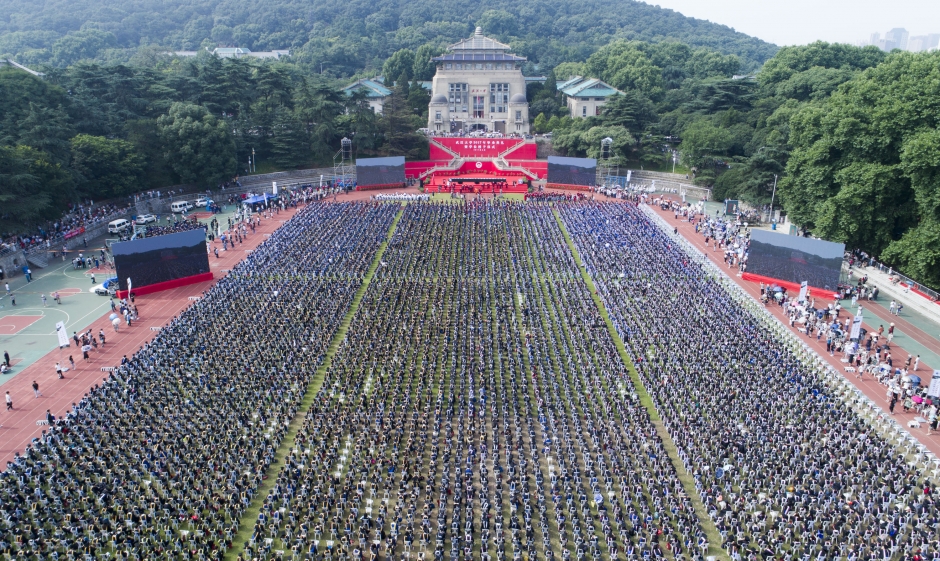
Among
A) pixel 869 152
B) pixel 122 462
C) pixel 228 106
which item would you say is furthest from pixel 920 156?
pixel 228 106

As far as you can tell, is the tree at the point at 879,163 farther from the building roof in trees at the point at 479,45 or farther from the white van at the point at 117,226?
the building roof in trees at the point at 479,45

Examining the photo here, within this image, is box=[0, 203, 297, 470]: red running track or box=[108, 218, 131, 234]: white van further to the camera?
box=[108, 218, 131, 234]: white van

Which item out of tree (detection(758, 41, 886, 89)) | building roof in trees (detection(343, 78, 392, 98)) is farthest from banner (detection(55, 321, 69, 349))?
tree (detection(758, 41, 886, 89))

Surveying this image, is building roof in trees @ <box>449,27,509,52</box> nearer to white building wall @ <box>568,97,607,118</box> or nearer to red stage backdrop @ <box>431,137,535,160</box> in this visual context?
white building wall @ <box>568,97,607,118</box>

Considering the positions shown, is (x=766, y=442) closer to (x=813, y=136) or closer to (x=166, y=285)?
(x=813, y=136)

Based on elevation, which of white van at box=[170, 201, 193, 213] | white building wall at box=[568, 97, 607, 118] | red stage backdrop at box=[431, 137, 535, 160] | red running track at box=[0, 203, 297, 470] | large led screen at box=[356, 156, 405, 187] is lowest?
red running track at box=[0, 203, 297, 470]

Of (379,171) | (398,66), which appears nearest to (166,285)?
(379,171)

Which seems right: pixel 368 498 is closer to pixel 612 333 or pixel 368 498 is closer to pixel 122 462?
pixel 122 462
